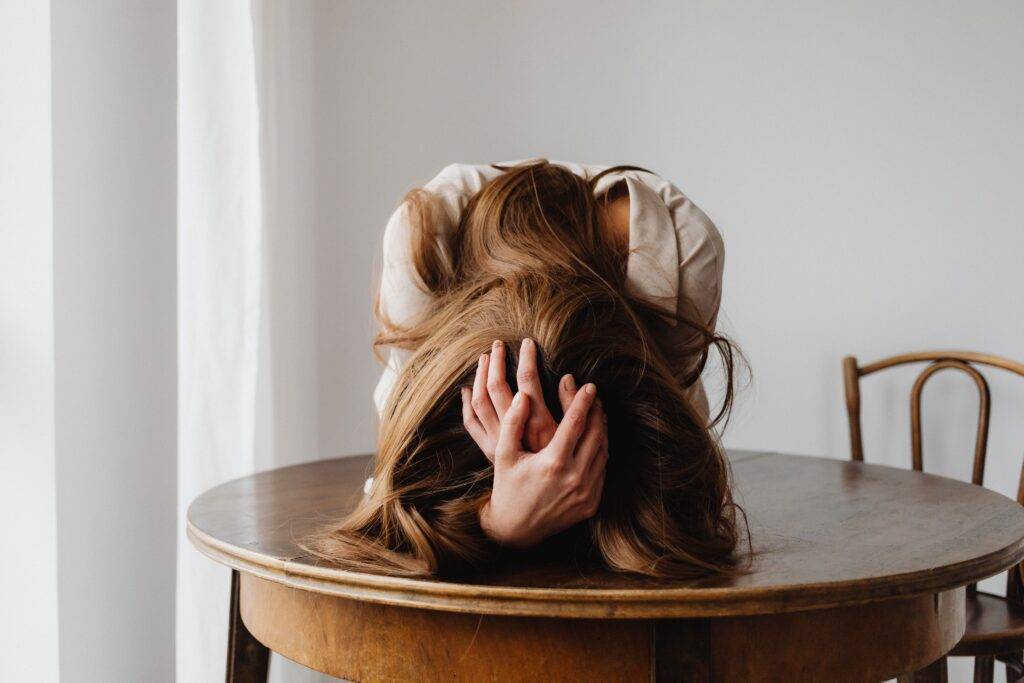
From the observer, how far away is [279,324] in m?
1.84

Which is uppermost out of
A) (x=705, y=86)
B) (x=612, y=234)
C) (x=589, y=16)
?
(x=589, y=16)

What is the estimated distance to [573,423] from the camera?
78 cm

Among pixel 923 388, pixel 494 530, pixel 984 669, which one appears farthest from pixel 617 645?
pixel 923 388

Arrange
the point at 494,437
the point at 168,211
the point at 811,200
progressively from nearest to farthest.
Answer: the point at 494,437 < the point at 168,211 < the point at 811,200

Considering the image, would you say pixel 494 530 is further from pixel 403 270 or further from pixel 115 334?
pixel 115 334

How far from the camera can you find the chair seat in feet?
4.60

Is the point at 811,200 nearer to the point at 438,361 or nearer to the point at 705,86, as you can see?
the point at 705,86

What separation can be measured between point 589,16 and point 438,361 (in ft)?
5.14

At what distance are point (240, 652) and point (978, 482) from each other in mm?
1365

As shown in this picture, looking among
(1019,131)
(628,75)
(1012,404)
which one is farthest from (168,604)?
(1019,131)

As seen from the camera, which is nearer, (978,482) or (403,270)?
(403,270)

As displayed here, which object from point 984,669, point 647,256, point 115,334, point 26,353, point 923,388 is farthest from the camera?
point 923,388

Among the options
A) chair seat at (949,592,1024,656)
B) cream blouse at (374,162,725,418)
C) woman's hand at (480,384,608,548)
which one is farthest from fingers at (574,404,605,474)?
chair seat at (949,592,1024,656)

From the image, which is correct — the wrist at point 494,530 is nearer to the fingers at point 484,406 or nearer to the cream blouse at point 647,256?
the fingers at point 484,406
